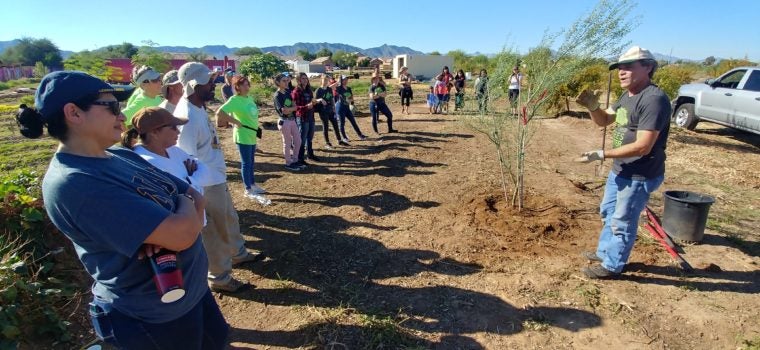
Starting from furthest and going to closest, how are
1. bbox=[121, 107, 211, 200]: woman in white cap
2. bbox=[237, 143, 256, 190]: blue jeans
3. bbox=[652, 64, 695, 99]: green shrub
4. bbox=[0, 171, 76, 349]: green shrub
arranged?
1. bbox=[652, 64, 695, 99]: green shrub
2. bbox=[237, 143, 256, 190]: blue jeans
3. bbox=[0, 171, 76, 349]: green shrub
4. bbox=[121, 107, 211, 200]: woman in white cap

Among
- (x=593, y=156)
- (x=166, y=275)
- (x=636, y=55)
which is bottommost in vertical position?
(x=166, y=275)

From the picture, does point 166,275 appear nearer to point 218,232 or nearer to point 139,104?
point 218,232

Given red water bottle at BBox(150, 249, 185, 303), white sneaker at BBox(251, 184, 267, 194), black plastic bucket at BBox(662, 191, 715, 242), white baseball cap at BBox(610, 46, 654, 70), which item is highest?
white baseball cap at BBox(610, 46, 654, 70)

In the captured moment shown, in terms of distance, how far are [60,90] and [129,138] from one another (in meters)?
0.97

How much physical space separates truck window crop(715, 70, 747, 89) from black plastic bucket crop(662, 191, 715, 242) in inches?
267

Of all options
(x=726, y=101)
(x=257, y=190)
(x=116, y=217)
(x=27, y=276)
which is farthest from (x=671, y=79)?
(x=27, y=276)

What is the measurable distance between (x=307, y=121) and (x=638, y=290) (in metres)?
5.70

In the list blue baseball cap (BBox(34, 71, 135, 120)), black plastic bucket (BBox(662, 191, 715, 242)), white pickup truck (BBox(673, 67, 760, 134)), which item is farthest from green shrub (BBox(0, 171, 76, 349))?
white pickup truck (BBox(673, 67, 760, 134))

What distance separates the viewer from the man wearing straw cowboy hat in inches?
121

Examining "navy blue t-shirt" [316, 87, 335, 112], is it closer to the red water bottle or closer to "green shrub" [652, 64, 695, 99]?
the red water bottle

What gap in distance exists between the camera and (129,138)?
7.68 feet

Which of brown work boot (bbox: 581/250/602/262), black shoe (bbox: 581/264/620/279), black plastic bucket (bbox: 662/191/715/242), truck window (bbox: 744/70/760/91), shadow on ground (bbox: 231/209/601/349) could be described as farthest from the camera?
truck window (bbox: 744/70/760/91)

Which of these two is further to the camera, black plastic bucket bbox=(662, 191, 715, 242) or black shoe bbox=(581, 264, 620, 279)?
black plastic bucket bbox=(662, 191, 715, 242)

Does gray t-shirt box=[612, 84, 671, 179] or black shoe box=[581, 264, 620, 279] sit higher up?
gray t-shirt box=[612, 84, 671, 179]
